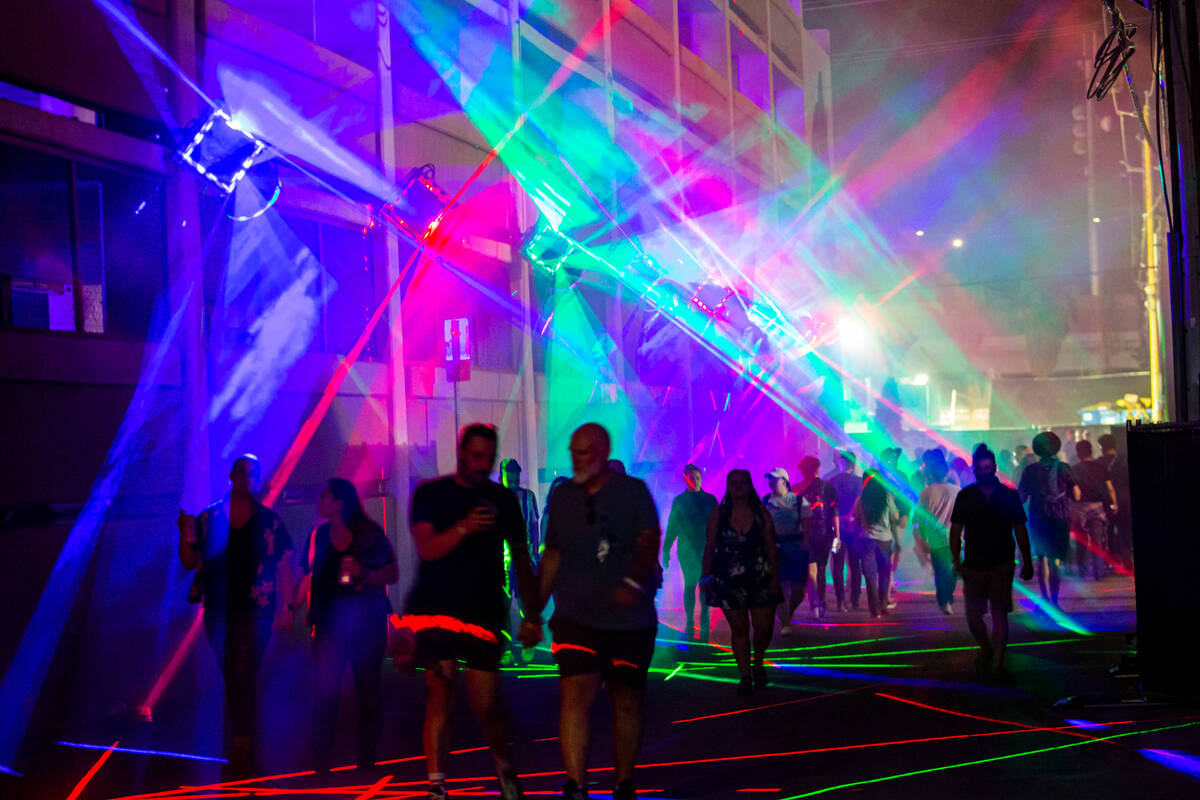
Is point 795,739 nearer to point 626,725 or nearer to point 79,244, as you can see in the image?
point 626,725

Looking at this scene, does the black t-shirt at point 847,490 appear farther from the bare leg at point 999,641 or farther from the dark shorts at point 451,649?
the dark shorts at point 451,649

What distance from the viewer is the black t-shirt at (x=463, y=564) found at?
5.94m

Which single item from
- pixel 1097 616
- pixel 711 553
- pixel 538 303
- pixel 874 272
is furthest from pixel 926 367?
pixel 711 553

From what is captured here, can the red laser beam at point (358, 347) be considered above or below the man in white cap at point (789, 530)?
above

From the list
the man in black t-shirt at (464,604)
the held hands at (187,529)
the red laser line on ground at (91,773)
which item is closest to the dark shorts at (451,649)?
the man in black t-shirt at (464,604)

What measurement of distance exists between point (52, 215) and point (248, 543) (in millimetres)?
4509

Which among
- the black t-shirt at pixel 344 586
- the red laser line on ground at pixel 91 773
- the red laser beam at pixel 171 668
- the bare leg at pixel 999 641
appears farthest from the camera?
the red laser beam at pixel 171 668

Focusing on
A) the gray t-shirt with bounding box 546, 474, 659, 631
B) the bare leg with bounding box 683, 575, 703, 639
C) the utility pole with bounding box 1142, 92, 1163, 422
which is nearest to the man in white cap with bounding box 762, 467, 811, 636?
the bare leg with bounding box 683, 575, 703, 639

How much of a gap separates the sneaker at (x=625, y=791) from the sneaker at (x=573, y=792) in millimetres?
183

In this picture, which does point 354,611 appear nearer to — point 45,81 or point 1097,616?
point 45,81

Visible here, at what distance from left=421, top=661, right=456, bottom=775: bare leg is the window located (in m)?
5.91

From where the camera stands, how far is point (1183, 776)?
622cm

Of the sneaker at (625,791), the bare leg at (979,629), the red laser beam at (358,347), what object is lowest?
the sneaker at (625,791)

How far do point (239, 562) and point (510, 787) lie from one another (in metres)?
2.42
